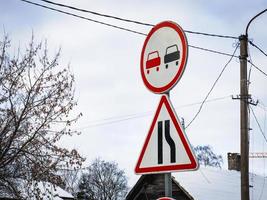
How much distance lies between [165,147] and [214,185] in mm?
23991

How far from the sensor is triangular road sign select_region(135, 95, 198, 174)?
3.27 metres

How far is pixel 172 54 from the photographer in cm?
370

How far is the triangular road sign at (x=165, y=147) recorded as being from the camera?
10.7 ft

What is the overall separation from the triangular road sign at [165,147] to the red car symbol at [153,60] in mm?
384

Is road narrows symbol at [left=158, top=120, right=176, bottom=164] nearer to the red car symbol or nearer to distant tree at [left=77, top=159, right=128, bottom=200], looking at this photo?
the red car symbol

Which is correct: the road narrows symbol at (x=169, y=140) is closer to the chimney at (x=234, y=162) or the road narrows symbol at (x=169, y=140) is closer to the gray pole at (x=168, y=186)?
the gray pole at (x=168, y=186)

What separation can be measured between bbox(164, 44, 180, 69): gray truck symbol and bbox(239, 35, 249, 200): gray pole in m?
8.64

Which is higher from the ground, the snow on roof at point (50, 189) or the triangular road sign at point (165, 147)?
the snow on roof at point (50, 189)

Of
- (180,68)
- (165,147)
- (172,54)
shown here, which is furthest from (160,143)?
(172,54)

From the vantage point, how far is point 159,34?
3932 millimetres

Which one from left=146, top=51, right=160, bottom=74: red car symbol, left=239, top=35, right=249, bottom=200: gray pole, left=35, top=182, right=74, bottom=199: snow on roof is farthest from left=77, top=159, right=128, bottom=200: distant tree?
left=146, top=51, right=160, bottom=74: red car symbol

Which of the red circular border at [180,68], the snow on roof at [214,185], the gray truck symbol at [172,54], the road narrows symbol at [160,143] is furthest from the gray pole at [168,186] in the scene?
the snow on roof at [214,185]

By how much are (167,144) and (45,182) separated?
11.3 metres

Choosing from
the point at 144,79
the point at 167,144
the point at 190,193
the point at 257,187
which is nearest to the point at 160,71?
the point at 144,79
